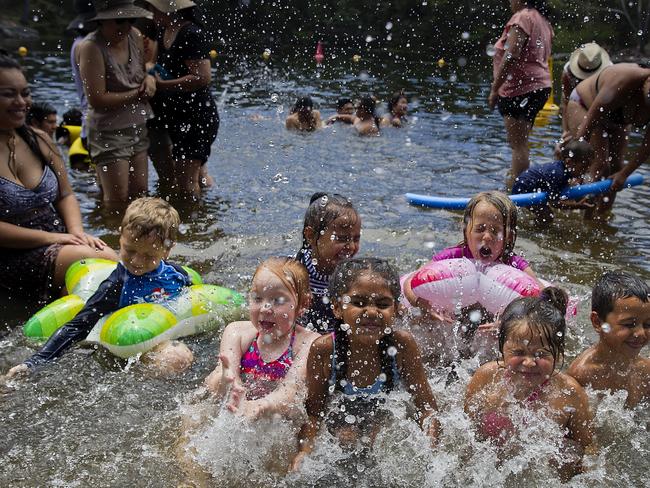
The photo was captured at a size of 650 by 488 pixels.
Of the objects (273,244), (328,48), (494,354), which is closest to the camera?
(494,354)

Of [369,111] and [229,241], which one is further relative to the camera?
[369,111]

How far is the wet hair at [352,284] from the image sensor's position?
340 centimetres

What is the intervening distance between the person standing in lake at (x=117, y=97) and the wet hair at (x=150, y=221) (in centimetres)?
225

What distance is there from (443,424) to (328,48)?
2363 cm

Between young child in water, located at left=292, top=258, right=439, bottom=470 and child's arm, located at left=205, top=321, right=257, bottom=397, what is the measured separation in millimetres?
361

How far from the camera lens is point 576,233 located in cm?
690

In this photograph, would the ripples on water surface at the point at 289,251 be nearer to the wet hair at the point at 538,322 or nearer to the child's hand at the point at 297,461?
the child's hand at the point at 297,461

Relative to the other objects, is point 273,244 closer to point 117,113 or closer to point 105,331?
point 117,113

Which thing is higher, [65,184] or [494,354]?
[65,184]

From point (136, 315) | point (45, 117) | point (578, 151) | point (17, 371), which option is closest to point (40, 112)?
point (45, 117)

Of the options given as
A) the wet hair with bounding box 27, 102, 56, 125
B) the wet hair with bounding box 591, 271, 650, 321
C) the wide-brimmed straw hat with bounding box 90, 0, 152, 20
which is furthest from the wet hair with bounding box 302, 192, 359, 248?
the wet hair with bounding box 27, 102, 56, 125

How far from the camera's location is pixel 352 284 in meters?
3.39

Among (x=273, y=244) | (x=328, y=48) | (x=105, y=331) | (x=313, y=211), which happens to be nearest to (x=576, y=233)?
(x=273, y=244)

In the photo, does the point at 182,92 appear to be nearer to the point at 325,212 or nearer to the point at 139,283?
the point at 139,283
